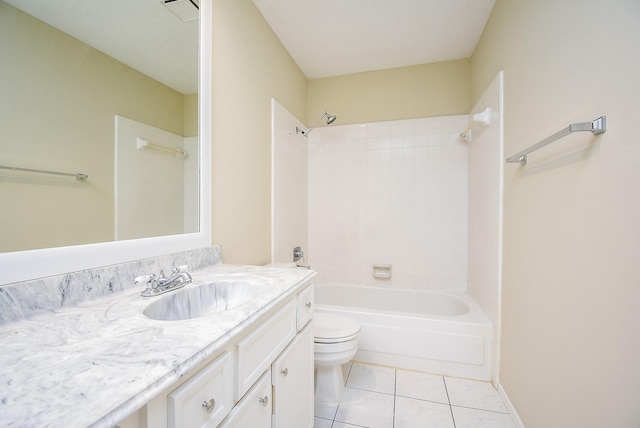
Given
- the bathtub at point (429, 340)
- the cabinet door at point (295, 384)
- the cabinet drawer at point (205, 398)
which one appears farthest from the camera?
the bathtub at point (429, 340)

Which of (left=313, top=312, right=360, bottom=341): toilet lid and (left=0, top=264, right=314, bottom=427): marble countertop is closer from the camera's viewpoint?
(left=0, top=264, right=314, bottom=427): marble countertop

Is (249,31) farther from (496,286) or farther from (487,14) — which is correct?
(496,286)

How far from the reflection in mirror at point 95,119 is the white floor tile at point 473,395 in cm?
182

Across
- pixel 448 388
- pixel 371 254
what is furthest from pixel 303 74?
pixel 448 388

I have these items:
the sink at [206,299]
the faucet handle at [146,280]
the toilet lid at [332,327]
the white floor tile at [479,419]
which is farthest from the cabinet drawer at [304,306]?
the white floor tile at [479,419]

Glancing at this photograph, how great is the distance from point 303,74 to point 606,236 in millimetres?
2618

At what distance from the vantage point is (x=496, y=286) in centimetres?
171

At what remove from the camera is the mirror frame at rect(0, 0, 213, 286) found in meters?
0.72

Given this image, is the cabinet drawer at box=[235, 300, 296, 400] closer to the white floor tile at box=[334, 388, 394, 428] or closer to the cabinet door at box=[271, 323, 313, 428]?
the cabinet door at box=[271, 323, 313, 428]

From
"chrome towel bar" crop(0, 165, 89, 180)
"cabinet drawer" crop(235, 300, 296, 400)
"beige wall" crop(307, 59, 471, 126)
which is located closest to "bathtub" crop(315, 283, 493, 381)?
"cabinet drawer" crop(235, 300, 296, 400)

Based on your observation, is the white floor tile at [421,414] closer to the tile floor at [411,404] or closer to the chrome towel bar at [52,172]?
the tile floor at [411,404]

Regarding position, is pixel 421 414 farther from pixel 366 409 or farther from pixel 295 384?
pixel 295 384

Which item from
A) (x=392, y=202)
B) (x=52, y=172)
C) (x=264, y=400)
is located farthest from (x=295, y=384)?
(x=392, y=202)

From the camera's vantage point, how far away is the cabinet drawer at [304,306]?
43.8 inches
